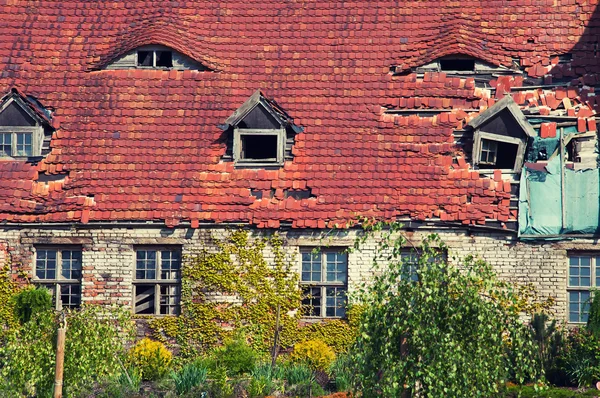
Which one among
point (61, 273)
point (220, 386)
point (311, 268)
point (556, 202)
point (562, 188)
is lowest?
point (220, 386)

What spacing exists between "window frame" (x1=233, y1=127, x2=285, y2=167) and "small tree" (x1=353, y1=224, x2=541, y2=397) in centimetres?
800

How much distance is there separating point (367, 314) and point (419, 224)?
7.13 m

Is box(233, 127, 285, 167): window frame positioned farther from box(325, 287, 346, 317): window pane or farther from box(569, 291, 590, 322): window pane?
box(569, 291, 590, 322): window pane

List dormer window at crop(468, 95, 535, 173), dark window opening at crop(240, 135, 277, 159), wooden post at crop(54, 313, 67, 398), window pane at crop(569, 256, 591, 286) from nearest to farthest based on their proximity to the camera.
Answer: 1. wooden post at crop(54, 313, 67, 398)
2. window pane at crop(569, 256, 591, 286)
3. dormer window at crop(468, 95, 535, 173)
4. dark window opening at crop(240, 135, 277, 159)

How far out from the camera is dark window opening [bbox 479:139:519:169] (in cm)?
2600

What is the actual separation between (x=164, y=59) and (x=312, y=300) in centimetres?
697

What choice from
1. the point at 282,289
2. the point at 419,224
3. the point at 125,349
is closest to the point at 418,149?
the point at 419,224

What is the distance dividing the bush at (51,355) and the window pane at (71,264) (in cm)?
478

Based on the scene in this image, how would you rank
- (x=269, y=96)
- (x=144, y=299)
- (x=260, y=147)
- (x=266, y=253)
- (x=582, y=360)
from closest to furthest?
(x=582, y=360), (x=266, y=253), (x=144, y=299), (x=260, y=147), (x=269, y=96)

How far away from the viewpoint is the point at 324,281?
83.1 ft

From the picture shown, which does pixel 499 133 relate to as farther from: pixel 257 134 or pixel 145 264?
pixel 145 264

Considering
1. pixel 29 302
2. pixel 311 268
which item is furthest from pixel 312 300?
pixel 29 302

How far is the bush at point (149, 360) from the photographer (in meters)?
23.7

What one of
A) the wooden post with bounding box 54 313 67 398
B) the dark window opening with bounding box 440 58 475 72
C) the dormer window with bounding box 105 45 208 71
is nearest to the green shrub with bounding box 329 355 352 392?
the wooden post with bounding box 54 313 67 398
